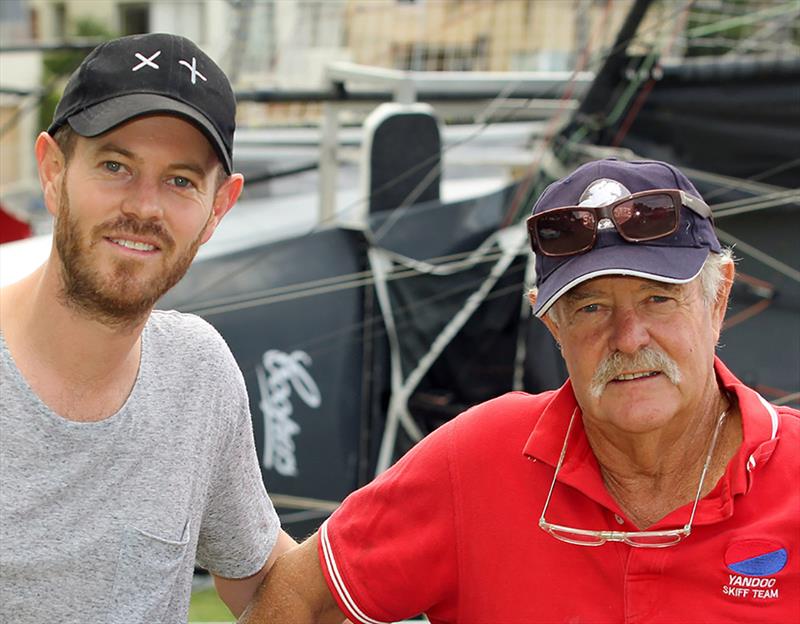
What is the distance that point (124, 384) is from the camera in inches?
76.7

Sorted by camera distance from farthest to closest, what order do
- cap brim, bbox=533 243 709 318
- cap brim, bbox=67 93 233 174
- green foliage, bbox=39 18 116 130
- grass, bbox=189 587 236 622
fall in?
1. green foliage, bbox=39 18 116 130
2. grass, bbox=189 587 236 622
3. cap brim, bbox=533 243 709 318
4. cap brim, bbox=67 93 233 174

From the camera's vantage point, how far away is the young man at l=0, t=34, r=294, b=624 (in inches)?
70.7

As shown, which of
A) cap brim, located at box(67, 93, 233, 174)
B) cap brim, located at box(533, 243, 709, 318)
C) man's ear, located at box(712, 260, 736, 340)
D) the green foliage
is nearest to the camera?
cap brim, located at box(67, 93, 233, 174)

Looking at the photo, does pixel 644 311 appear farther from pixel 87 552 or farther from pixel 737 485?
pixel 87 552

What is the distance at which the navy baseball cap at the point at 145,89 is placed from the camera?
1.80 metres

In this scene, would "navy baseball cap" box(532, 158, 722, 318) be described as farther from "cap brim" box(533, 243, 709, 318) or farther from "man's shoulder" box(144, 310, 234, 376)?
"man's shoulder" box(144, 310, 234, 376)

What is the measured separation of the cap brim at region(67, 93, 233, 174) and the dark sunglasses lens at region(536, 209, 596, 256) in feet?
1.97

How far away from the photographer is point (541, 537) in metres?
2.01

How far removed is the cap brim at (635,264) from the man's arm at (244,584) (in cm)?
Result: 78

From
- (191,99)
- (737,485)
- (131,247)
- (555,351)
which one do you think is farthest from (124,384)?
(555,351)

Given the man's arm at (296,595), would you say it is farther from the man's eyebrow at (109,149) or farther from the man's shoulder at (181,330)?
the man's eyebrow at (109,149)

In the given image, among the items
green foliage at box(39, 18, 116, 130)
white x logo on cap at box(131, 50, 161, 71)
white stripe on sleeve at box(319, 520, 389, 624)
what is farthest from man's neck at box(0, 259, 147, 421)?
green foliage at box(39, 18, 116, 130)

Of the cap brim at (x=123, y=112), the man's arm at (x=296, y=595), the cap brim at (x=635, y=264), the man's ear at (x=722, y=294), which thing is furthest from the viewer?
the man's arm at (x=296, y=595)

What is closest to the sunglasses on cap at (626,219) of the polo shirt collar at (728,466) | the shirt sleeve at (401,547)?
the polo shirt collar at (728,466)
